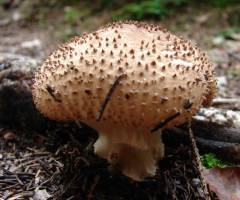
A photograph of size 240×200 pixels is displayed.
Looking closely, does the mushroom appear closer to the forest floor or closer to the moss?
the forest floor

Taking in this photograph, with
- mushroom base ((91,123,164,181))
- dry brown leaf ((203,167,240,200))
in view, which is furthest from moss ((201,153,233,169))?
mushroom base ((91,123,164,181))

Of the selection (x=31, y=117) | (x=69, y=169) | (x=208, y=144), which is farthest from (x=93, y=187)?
(x=31, y=117)

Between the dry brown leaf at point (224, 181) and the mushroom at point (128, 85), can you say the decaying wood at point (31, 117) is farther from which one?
the mushroom at point (128, 85)

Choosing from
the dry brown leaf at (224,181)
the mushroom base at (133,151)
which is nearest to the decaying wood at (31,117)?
the dry brown leaf at (224,181)

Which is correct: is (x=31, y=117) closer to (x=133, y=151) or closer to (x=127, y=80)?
(x=133, y=151)

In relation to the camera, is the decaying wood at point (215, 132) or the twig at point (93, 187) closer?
the twig at point (93, 187)
